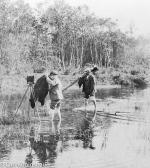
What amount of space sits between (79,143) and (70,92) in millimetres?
21409

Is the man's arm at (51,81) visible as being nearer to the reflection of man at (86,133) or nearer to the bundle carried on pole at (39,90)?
the bundle carried on pole at (39,90)

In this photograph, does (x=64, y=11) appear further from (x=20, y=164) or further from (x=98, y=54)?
(x=20, y=164)

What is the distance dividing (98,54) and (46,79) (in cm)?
5189

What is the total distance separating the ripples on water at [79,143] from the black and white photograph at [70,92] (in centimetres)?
2

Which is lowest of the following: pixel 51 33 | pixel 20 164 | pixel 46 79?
pixel 20 164

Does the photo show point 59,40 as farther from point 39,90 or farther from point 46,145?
point 46,145

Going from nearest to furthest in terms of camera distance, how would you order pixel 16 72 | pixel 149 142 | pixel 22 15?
pixel 149 142 → pixel 16 72 → pixel 22 15

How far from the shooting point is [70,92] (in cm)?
3066

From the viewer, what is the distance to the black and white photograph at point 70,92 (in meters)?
8.37

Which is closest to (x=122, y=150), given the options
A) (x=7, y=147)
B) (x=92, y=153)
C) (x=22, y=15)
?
(x=92, y=153)

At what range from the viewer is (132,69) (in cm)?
5062

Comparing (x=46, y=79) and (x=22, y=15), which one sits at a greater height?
(x=22, y=15)

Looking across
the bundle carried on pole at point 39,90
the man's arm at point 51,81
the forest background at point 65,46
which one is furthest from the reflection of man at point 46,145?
the forest background at point 65,46

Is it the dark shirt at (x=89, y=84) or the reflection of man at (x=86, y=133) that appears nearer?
the reflection of man at (x=86, y=133)
